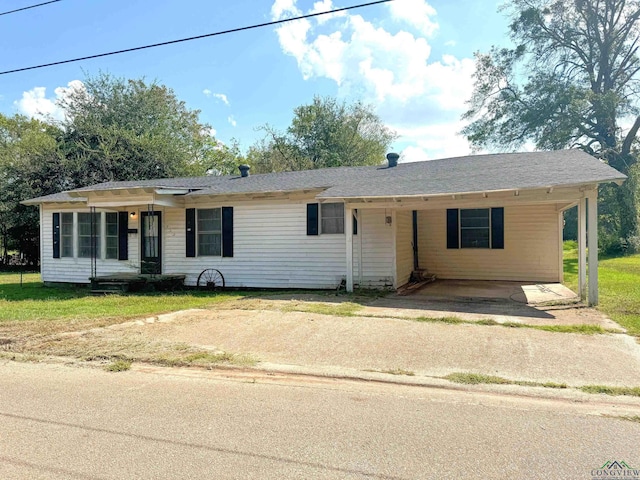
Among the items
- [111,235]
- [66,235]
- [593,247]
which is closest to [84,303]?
[111,235]

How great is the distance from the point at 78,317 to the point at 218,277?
16.3 ft

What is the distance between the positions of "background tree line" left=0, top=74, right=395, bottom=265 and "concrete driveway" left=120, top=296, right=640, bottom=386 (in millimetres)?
18757

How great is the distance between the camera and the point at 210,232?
43.0 feet

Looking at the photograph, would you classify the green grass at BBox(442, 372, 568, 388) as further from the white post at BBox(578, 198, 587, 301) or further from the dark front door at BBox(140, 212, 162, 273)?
the dark front door at BBox(140, 212, 162, 273)

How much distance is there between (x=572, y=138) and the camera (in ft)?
84.9

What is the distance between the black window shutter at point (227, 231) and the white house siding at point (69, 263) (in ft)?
9.99

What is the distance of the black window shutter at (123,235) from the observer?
1366 centimetres

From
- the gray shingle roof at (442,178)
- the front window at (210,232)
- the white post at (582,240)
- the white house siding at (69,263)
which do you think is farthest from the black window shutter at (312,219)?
the white post at (582,240)

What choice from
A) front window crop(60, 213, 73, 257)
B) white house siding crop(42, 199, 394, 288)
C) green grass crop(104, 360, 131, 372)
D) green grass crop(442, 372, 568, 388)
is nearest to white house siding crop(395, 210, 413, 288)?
white house siding crop(42, 199, 394, 288)

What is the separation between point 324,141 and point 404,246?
22.9m

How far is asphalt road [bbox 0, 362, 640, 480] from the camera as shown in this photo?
9.50 ft

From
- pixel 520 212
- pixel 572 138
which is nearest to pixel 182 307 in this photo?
pixel 520 212

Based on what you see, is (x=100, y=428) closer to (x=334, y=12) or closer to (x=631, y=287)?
(x=334, y=12)

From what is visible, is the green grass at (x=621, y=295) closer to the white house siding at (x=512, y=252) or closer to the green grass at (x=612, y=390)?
the white house siding at (x=512, y=252)
